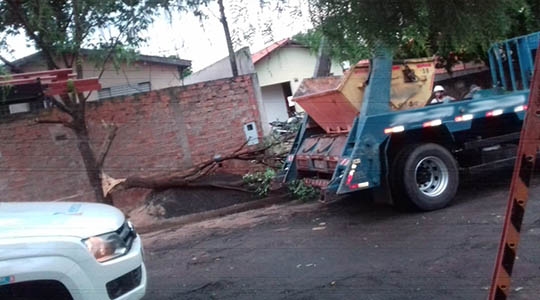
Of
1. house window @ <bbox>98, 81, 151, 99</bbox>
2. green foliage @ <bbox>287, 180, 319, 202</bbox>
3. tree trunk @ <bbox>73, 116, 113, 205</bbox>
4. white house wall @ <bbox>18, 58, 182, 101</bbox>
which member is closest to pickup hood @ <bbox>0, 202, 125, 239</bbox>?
tree trunk @ <bbox>73, 116, 113, 205</bbox>

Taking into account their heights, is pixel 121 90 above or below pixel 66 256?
above

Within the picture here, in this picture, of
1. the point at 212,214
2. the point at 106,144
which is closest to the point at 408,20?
the point at 212,214

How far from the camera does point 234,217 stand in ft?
32.4

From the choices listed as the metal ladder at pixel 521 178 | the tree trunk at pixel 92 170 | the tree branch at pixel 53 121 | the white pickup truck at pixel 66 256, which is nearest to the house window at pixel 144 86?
the tree branch at pixel 53 121

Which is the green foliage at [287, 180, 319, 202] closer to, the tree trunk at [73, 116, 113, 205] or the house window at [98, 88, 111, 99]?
the tree trunk at [73, 116, 113, 205]

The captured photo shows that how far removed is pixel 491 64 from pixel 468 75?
20.6 inches

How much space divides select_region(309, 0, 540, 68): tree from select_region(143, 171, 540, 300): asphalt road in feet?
6.49

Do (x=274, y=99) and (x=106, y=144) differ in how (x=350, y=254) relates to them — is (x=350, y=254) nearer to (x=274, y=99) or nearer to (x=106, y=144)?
(x=106, y=144)

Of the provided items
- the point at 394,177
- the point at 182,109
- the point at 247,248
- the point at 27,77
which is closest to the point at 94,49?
the point at 27,77

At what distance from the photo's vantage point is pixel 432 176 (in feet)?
26.8

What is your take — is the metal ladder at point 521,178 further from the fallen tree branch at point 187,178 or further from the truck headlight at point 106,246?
the fallen tree branch at point 187,178

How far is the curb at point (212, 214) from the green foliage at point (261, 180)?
196mm

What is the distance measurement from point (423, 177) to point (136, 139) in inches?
229

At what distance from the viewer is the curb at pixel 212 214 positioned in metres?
10.1
